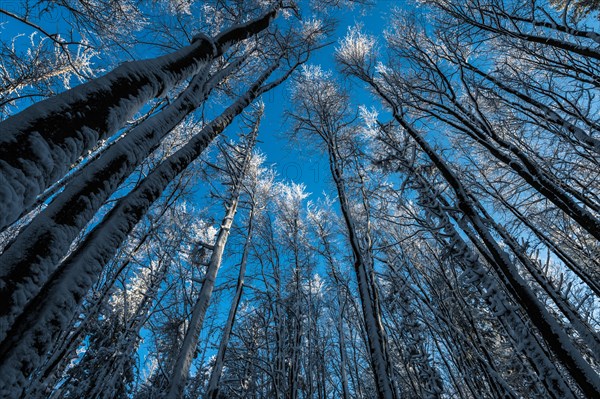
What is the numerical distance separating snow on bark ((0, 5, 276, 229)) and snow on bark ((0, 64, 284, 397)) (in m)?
0.30

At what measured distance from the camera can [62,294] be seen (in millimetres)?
920

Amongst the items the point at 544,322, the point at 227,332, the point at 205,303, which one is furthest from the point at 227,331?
the point at 544,322

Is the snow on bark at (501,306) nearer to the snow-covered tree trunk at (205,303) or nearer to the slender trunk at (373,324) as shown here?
the slender trunk at (373,324)

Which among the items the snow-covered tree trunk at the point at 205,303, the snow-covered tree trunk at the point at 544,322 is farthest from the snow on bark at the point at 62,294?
→ the snow-covered tree trunk at the point at 544,322

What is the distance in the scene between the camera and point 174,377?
10.0ft

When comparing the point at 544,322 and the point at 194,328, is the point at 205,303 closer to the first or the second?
the point at 194,328

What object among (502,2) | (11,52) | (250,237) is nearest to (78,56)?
(11,52)

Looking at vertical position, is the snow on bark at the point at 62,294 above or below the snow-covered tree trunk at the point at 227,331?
below

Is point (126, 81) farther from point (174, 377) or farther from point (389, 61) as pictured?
point (389, 61)

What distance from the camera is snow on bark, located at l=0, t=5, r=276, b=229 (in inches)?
31.0

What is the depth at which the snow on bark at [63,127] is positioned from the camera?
789 mm

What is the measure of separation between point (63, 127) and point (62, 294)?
61 cm

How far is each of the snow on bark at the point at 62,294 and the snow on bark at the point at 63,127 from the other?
296mm

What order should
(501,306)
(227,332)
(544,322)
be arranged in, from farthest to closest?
(227,332)
(501,306)
(544,322)
